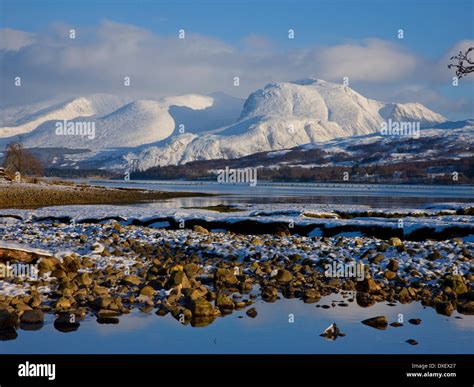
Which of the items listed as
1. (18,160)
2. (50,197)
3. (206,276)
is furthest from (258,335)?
(18,160)

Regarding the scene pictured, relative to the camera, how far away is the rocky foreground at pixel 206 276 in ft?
60.2

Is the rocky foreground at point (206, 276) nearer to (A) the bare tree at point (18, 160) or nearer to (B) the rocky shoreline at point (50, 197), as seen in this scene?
(B) the rocky shoreline at point (50, 197)

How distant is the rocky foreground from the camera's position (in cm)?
1836

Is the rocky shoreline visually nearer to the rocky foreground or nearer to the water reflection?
the rocky foreground

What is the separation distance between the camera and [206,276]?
2344 centimetres

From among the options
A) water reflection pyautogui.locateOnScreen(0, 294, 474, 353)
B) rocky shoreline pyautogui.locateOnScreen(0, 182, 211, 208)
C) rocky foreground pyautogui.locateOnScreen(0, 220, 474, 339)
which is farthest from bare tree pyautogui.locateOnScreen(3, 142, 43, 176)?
water reflection pyautogui.locateOnScreen(0, 294, 474, 353)

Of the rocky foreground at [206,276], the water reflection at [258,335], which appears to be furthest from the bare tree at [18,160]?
the water reflection at [258,335]

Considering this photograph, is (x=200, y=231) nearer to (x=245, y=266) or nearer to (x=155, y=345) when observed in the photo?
(x=245, y=266)

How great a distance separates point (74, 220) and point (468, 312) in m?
32.8

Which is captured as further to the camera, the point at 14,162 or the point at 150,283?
the point at 14,162

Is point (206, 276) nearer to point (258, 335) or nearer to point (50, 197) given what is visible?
point (258, 335)
